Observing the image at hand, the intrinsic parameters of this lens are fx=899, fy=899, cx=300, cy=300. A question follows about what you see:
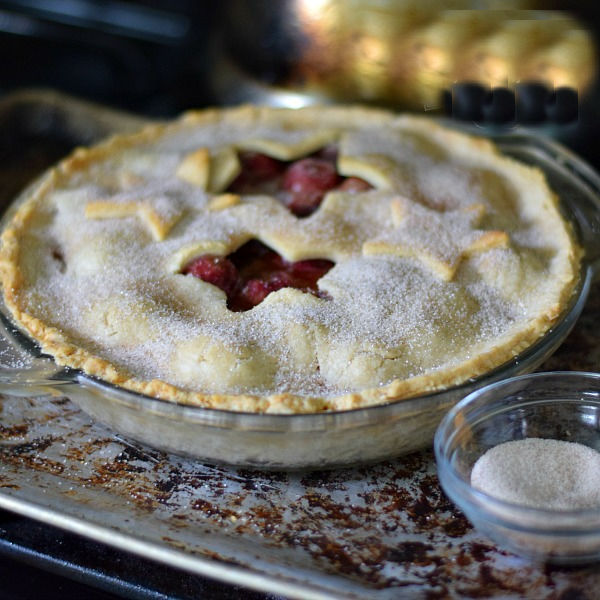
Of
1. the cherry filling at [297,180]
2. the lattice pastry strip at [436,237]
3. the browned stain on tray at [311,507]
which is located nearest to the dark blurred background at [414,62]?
the cherry filling at [297,180]

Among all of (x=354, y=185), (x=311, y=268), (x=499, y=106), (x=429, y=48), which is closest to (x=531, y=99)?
(x=499, y=106)

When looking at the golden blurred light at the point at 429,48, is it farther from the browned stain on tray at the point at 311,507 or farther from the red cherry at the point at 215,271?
the browned stain on tray at the point at 311,507

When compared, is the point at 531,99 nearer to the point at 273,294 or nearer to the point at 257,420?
the point at 273,294

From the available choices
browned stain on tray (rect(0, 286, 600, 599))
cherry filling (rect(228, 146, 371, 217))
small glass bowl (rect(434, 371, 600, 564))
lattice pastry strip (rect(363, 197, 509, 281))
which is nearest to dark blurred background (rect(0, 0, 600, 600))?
cherry filling (rect(228, 146, 371, 217))

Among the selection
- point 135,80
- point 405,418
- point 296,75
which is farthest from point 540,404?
point 135,80

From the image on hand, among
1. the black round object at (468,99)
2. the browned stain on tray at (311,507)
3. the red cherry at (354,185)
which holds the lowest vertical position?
the browned stain on tray at (311,507)

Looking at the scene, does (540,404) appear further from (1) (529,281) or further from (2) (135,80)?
(2) (135,80)

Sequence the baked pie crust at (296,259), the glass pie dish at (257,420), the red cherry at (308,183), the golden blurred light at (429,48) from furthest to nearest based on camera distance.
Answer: the golden blurred light at (429,48), the red cherry at (308,183), the baked pie crust at (296,259), the glass pie dish at (257,420)
